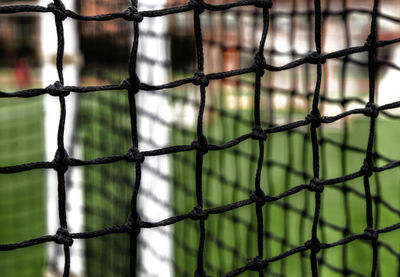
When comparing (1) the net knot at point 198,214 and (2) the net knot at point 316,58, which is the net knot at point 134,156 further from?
(2) the net knot at point 316,58

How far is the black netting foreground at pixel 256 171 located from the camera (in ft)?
2.21

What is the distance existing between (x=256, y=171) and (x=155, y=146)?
0.84 metres

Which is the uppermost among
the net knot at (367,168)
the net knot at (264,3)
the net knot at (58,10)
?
the net knot at (264,3)

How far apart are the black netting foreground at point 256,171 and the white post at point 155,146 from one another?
0.03 meters

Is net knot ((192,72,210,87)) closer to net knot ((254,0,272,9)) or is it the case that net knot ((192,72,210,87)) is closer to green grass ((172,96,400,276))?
net knot ((254,0,272,9))

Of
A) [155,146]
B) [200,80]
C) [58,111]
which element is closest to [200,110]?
[200,80]

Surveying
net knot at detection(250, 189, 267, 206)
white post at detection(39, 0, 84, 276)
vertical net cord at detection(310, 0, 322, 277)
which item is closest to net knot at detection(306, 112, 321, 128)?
vertical net cord at detection(310, 0, 322, 277)

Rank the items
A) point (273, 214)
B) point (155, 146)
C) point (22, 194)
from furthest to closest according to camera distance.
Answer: point (22, 194) < point (273, 214) < point (155, 146)

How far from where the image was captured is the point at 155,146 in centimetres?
161

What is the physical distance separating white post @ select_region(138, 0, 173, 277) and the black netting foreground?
0.03 metres

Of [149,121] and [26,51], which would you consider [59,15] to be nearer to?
[149,121]

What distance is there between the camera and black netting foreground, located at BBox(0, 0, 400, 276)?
0.67 meters

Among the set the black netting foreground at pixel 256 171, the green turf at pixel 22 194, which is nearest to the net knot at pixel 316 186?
the black netting foreground at pixel 256 171

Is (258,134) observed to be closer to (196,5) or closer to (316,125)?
(316,125)
